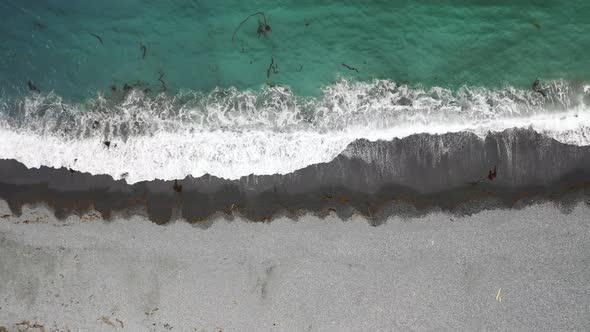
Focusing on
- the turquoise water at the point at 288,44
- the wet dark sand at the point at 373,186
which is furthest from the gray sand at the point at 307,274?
the turquoise water at the point at 288,44

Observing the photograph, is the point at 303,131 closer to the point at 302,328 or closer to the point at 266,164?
the point at 266,164

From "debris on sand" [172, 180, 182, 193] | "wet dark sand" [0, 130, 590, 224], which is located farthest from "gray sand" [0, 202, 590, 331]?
"debris on sand" [172, 180, 182, 193]

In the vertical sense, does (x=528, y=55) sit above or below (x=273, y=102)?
above

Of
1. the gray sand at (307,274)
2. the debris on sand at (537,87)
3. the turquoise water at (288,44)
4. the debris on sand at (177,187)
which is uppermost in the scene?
the turquoise water at (288,44)

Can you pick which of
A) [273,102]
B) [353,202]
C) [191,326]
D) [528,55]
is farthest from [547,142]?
[191,326]

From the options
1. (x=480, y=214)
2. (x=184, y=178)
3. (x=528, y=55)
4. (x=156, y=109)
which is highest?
(x=528, y=55)

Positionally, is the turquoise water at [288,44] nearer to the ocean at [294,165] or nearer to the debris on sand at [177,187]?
the ocean at [294,165]

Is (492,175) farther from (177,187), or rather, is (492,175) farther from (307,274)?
(177,187)

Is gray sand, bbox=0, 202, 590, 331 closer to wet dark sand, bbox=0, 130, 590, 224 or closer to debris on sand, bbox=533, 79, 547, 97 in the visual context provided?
wet dark sand, bbox=0, 130, 590, 224
